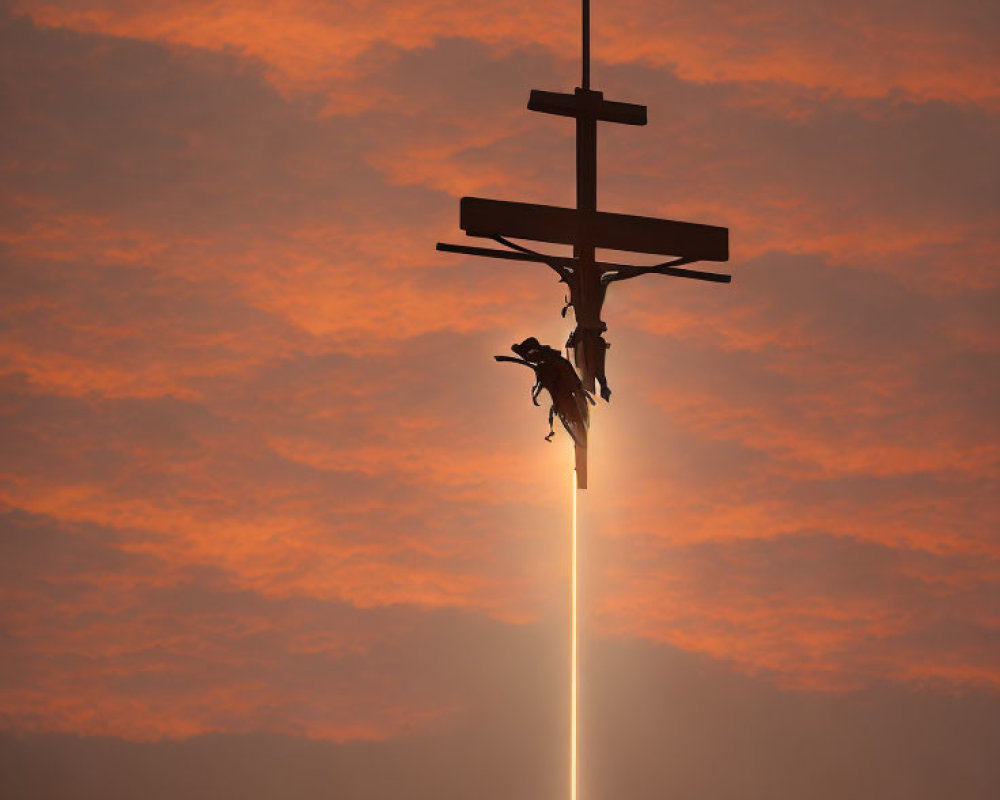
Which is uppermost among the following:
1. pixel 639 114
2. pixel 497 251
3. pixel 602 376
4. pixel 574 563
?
pixel 639 114

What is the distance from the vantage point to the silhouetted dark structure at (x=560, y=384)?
10.2 m

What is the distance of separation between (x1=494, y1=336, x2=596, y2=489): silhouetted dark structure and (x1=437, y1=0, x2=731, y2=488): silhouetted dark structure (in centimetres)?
20

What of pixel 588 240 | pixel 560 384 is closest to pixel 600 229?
pixel 588 240

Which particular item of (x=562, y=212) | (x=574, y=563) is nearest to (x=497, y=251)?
(x=562, y=212)

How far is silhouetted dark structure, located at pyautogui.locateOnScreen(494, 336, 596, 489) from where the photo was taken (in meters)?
10.2

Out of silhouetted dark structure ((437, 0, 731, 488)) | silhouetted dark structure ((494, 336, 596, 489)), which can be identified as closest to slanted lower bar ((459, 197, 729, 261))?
silhouetted dark structure ((437, 0, 731, 488))

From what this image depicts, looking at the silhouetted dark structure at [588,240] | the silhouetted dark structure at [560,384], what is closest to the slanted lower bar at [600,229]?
the silhouetted dark structure at [588,240]

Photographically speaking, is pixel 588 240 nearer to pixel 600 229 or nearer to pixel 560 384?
pixel 600 229

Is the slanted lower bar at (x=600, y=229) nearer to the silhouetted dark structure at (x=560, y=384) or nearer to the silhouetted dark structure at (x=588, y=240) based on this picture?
the silhouetted dark structure at (x=588, y=240)

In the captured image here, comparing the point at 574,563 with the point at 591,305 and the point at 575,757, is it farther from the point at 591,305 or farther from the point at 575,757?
the point at 591,305

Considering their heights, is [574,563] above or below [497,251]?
below

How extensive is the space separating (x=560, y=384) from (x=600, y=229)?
103 centimetres

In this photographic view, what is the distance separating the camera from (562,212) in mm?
10547

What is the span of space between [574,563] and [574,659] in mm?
1005
